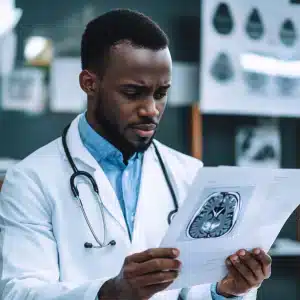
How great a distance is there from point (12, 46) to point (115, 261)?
1401 millimetres

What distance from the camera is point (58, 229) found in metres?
1.17

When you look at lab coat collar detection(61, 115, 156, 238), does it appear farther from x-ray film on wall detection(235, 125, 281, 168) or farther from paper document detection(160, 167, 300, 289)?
x-ray film on wall detection(235, 125, 281, 168)

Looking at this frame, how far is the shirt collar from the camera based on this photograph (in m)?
1.25

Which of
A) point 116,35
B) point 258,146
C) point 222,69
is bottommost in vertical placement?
point 258,146

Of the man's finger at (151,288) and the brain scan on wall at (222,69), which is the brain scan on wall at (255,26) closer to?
the brain scan on wall at (222,69)

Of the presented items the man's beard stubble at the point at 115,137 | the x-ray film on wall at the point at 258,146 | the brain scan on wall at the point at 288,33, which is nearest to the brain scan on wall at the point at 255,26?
the brain scan on wall at the point at 288,33

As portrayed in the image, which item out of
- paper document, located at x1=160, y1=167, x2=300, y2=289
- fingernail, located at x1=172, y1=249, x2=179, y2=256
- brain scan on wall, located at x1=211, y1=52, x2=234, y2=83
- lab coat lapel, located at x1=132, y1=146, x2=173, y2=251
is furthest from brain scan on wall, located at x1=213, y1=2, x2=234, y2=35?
fingernail, located at x1=172, y1=249, x2=179, y2=256

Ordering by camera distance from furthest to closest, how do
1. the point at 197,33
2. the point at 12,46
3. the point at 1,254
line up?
the point at 197,33 < the point at 12,46 < the point at 1,254

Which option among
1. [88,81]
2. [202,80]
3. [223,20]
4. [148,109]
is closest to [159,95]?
[148,109]

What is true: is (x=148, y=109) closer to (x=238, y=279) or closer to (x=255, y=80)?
(x=238, y=279)

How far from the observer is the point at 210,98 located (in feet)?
8.12

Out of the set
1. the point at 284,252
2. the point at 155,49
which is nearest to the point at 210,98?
the point at 284,252

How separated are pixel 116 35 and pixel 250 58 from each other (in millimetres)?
1494

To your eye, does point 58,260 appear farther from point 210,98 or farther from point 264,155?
point 264,155
